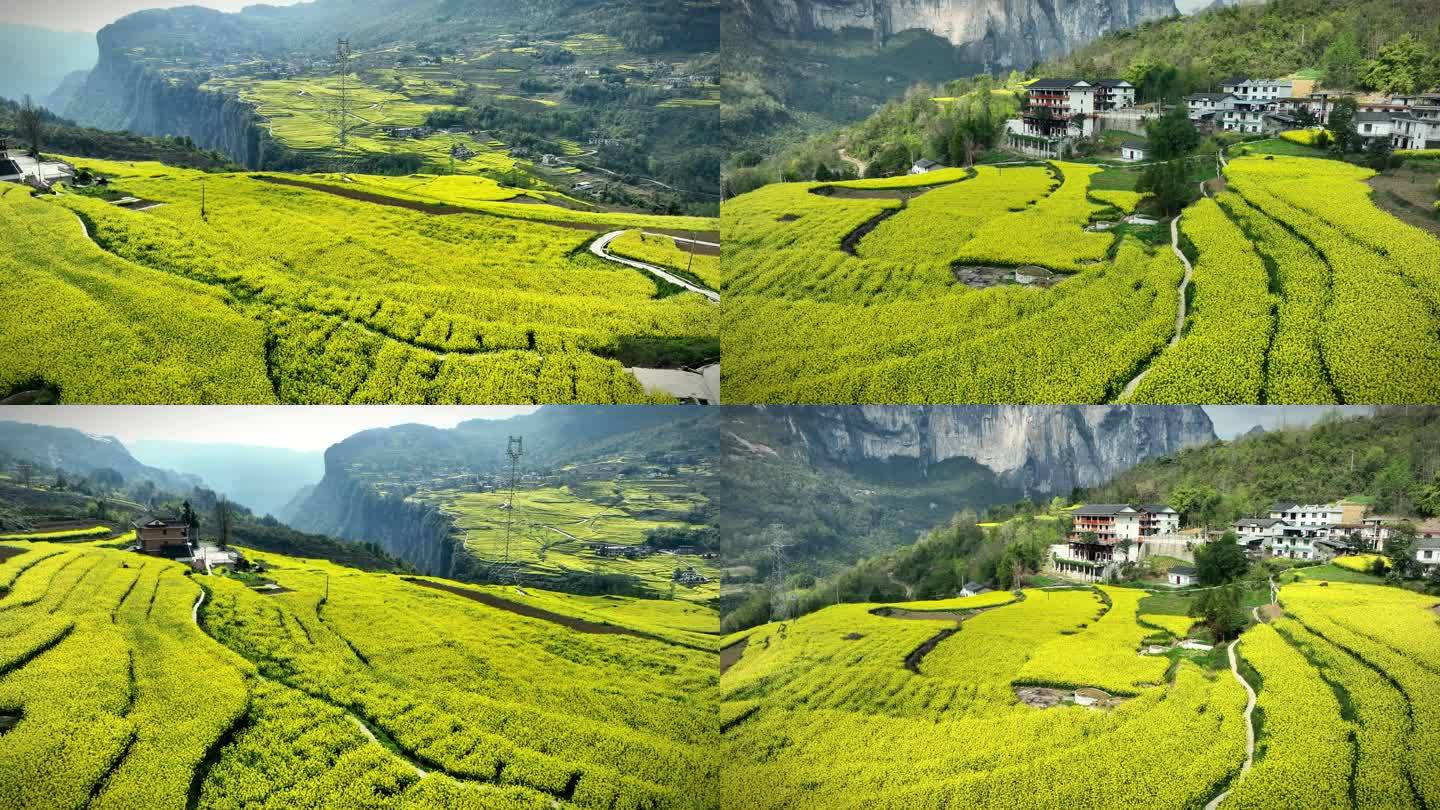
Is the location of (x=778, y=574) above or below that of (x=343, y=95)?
below

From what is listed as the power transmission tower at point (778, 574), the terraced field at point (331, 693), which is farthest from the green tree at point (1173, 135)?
the terraced field at point (331, 693)

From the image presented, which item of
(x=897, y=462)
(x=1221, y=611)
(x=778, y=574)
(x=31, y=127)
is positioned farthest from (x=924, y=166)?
(x=31, y=127)

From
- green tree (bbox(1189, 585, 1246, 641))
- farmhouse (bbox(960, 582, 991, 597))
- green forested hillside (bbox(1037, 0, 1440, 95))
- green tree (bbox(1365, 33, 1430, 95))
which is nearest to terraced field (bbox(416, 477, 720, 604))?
farmhouse (bbox(960, 582, 991, 597))

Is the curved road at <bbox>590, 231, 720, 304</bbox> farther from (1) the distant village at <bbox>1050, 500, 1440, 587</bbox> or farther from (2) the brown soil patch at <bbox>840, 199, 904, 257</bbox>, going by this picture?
(1) the distant village at <bbox>1050, 500, 1440, 587</bbox>

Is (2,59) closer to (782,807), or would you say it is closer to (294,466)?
(294,466)

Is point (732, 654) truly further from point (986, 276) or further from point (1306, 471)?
point (1306, 471)
